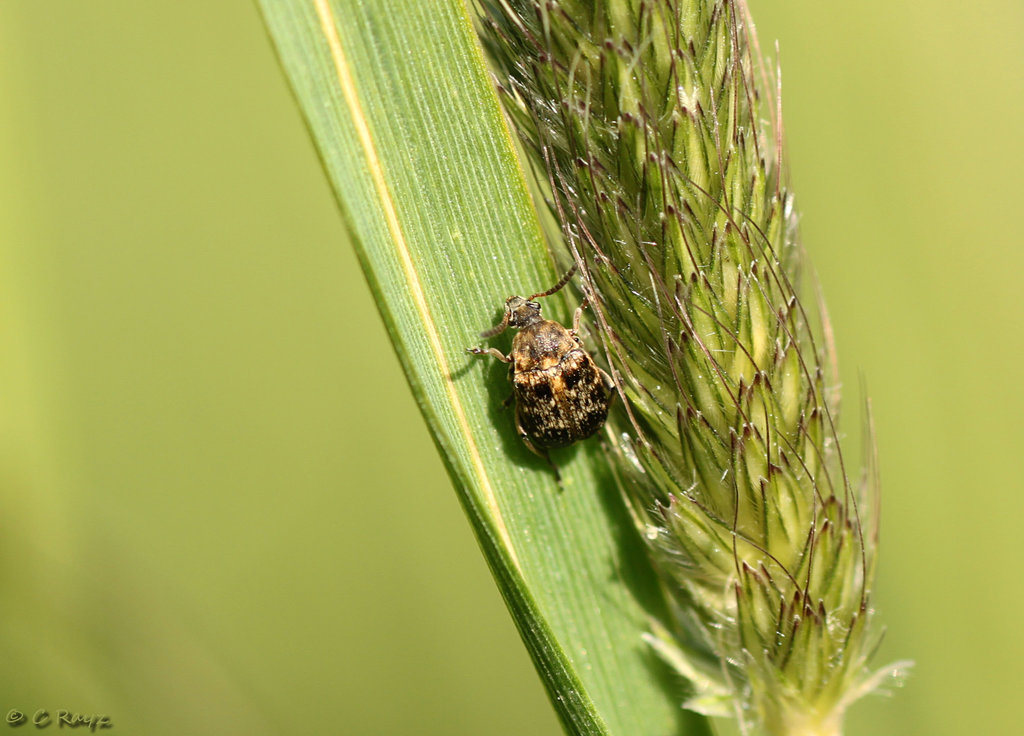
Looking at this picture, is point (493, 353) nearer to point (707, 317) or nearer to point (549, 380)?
point (549, 380)

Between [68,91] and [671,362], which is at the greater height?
[68,91]

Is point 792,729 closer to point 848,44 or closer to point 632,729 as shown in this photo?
point 632,729

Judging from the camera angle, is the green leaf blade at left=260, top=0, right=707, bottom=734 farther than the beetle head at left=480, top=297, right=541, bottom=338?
No

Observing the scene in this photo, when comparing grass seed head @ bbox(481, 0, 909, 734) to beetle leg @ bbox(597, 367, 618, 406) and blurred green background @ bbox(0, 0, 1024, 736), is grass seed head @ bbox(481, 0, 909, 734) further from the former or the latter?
blurred green background @ bbox(0, 0, 1024, 736)

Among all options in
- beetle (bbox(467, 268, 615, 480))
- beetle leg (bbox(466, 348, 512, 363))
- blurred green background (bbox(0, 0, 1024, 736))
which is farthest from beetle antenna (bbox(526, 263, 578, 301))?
blurred green background (bbox(0, 0, 1024, 736))

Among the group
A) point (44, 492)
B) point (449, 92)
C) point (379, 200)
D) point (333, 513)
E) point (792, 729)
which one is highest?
point (449, 92)

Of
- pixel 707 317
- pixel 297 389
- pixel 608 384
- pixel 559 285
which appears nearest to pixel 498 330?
pixel 559 285

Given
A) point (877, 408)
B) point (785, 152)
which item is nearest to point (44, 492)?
point (785, 152)
